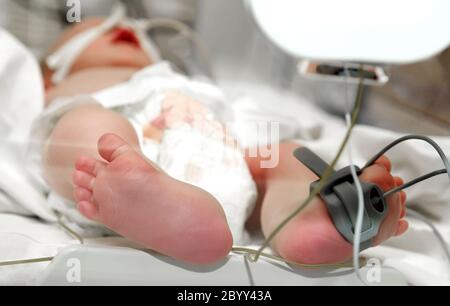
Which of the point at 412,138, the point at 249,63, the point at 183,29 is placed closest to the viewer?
the point at 412,138

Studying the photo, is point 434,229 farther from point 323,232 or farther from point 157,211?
point 157,211

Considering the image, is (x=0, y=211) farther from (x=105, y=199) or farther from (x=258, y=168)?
(x=258, y=168)

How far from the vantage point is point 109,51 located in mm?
945

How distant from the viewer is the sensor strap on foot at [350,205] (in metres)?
0.46

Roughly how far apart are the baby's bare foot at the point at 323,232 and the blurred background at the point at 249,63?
0.11 metres

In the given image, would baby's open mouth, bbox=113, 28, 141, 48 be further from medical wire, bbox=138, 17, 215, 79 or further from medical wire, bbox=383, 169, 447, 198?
medical wire, bbox=383, 169, 447, 198

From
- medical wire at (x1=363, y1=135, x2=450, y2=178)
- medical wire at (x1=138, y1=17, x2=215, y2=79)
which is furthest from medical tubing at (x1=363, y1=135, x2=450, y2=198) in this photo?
medical wire at (x1=138, y1=17, x2=215, y2=79)

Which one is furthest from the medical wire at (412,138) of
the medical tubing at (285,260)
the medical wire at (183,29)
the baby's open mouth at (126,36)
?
the baby's open mouth at (126,36)

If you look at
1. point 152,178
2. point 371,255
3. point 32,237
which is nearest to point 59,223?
point 32,237

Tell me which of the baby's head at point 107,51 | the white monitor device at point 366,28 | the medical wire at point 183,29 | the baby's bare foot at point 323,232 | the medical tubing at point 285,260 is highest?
the white monitor device at point 366,28

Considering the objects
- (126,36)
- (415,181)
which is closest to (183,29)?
(126,36)

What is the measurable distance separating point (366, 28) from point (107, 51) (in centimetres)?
59

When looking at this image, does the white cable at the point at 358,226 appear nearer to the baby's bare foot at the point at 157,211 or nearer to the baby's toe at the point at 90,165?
the baby's bare foot at the point at 157,211

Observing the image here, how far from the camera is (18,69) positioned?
2.63 feet
